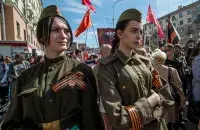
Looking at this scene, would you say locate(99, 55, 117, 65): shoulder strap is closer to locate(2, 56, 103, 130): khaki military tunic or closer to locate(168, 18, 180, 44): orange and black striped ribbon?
locate(2, 56, 103, 130): khaki military tunic

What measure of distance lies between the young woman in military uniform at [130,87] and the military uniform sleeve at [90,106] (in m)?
0.07

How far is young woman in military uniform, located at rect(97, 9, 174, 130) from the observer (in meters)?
1.89

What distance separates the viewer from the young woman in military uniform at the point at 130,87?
1891 millimetres

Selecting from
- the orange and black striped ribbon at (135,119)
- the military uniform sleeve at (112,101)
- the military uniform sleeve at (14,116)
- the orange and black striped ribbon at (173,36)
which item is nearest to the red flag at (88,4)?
the orange and black striped ribbon at (173,36)

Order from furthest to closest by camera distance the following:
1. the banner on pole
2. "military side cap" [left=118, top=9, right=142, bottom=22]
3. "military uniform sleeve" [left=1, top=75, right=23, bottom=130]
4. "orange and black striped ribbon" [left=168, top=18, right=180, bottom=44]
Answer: "orange and black striped ribbon" [left=168, top=18, right=180, bottom=44] < the banner on pole < "military side cap" [left=118, top=9, right=142, bottom=22] < "military uniform sleeve" [left=1, top=75, right=23, bottom=130]

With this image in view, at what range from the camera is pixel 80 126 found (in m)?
1.92

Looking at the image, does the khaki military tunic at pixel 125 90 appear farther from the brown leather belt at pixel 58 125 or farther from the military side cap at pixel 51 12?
the military side cap at pixel 51 12

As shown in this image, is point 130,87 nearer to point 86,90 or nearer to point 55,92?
point 86,90

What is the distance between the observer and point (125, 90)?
2.04 meters

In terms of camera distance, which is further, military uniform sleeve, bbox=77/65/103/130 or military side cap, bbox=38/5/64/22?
military side cap, bbox=38/5/64/22

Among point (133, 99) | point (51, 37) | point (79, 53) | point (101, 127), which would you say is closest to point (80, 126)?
point (101, 127)

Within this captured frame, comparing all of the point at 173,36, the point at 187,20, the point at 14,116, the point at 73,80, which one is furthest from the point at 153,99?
the point at 187,20

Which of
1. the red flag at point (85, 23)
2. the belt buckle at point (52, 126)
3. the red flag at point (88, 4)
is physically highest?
the red flag at point (88, 4)

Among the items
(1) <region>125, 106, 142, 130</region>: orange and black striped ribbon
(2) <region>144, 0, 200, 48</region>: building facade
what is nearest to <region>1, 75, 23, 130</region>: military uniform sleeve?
(1) <region>125, 106, 142, 130</region>: orange and black striped ribbon
